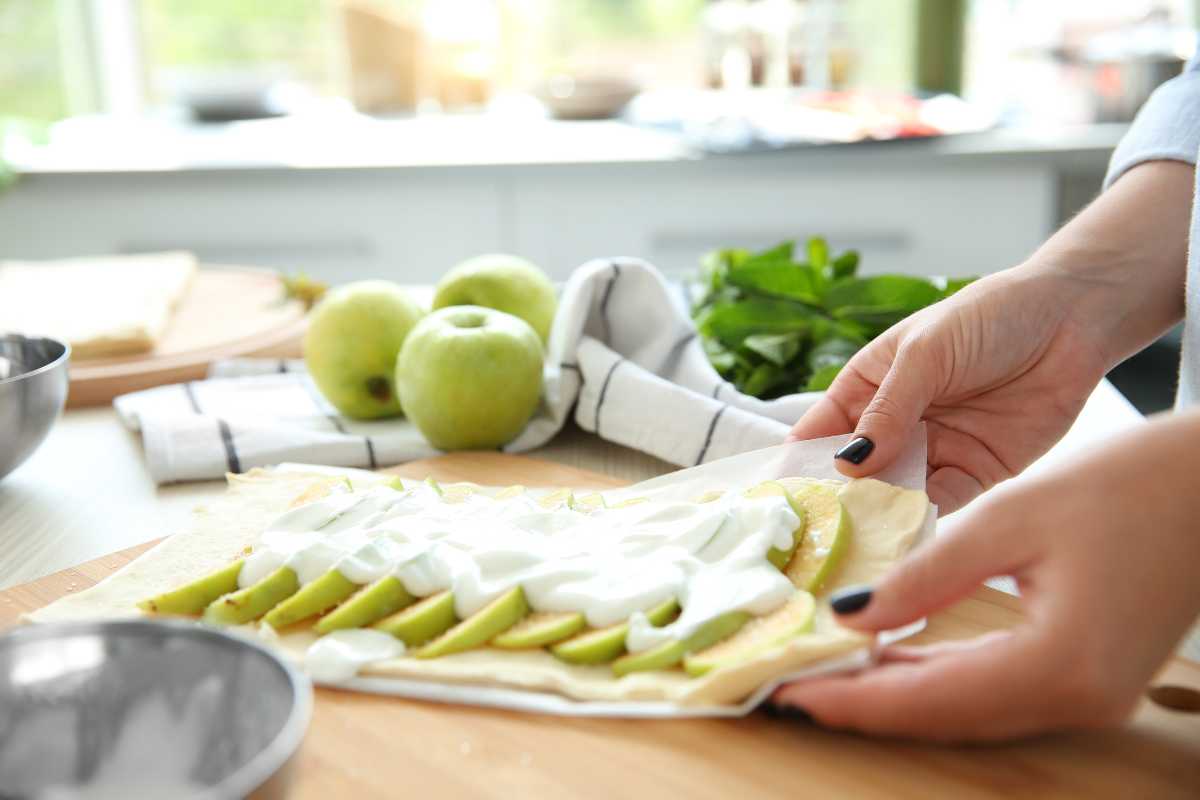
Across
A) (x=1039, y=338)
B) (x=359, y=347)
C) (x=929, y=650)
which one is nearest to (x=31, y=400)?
(x=359, y=347)

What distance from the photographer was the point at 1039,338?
1.14 metres

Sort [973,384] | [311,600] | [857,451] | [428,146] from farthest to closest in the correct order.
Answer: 1. [428,146]
2. [973,384]
3. [857,451]
4. [311,600]

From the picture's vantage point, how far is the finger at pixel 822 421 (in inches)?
44.8

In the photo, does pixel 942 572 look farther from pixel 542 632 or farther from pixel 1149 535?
pixel 542 632

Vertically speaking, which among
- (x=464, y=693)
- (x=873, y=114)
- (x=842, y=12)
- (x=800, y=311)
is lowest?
(x=464, y=693)

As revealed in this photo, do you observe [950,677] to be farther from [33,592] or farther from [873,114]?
[873,114]

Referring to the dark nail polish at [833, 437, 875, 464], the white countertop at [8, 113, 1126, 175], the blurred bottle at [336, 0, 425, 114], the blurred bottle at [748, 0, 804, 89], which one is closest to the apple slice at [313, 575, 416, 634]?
the dark nail polish at [833, 437, 875, 464]

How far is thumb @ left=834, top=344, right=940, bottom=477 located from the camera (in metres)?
1.02

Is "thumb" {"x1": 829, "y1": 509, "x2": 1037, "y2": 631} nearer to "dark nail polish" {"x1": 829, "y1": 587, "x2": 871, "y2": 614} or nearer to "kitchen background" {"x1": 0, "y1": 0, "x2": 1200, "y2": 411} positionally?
"dark nail polish" {"x1": 829, "y1": 587, "x2": 871, "y2": 614}

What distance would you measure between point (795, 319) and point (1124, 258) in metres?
0.37

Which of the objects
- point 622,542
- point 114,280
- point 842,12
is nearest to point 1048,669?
point 622,542

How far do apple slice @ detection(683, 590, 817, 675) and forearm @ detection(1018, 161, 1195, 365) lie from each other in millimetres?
499

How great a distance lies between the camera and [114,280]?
6.16ft

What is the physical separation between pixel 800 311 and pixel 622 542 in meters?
0.56
